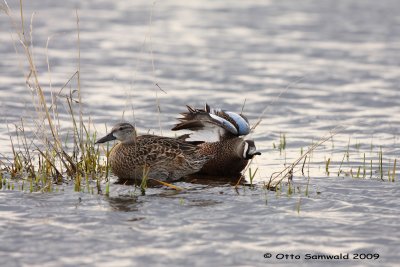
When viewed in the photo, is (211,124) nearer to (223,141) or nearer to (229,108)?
(223,141)

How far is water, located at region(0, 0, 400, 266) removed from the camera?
682 centimetres

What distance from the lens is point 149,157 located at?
8.90 metres

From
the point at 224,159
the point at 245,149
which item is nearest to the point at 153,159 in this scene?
the point at 224,159

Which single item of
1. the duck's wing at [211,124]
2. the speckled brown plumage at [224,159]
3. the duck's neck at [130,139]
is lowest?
the speckled brown plumage at [224,159]

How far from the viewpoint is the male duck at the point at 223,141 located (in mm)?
9352

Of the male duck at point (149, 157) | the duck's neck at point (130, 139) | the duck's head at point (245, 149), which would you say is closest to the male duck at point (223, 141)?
the duck's head at point (245, 149)

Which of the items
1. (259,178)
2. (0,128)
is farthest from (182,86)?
(259,178)

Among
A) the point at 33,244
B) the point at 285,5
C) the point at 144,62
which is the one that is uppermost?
the point at 285,5

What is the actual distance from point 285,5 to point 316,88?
887 cm

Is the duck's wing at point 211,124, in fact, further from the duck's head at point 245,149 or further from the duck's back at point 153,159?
the duck's back at point 153,159

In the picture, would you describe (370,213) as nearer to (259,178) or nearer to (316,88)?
(259,178)

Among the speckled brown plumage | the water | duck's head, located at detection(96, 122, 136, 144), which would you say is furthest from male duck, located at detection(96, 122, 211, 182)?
the water

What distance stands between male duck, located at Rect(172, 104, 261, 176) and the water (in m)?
0.31

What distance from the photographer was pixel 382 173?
30.1ft
